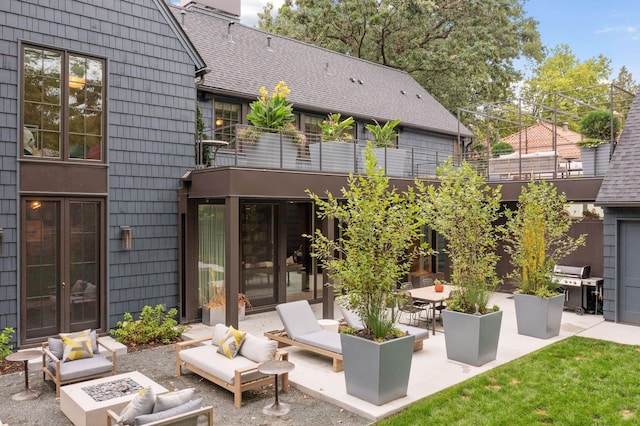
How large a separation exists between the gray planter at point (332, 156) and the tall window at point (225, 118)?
227cm

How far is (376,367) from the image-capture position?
5719 mm

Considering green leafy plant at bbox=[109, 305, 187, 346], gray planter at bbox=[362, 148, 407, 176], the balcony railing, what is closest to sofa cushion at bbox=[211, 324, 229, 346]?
green leafy plant at bbox=[109, 305, 187, 346]

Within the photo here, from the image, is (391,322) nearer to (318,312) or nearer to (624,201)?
(318,312)

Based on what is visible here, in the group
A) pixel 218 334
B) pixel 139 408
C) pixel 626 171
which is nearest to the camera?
pixel 139 408

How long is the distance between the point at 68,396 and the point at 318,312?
629 cm

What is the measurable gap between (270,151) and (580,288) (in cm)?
777

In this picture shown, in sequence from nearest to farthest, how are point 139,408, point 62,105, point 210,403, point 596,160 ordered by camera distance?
point 139,408, point 210,403, point 62,105, point 596,160

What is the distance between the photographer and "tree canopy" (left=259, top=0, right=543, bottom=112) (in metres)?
23.7

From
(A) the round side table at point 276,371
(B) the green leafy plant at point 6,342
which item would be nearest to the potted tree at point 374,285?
(A) the round side table at point 276,371

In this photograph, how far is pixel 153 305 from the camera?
30.8ft

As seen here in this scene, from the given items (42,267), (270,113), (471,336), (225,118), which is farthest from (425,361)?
(225,118)

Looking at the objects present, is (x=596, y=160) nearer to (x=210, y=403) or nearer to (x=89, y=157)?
(x=210, y=403)

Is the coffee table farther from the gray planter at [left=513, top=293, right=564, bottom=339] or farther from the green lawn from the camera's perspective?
the gray planter at [left=513, top=293, right=564, bottom=339]

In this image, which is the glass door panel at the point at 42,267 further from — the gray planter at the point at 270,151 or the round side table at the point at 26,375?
the gray planter at the point at 270,151
